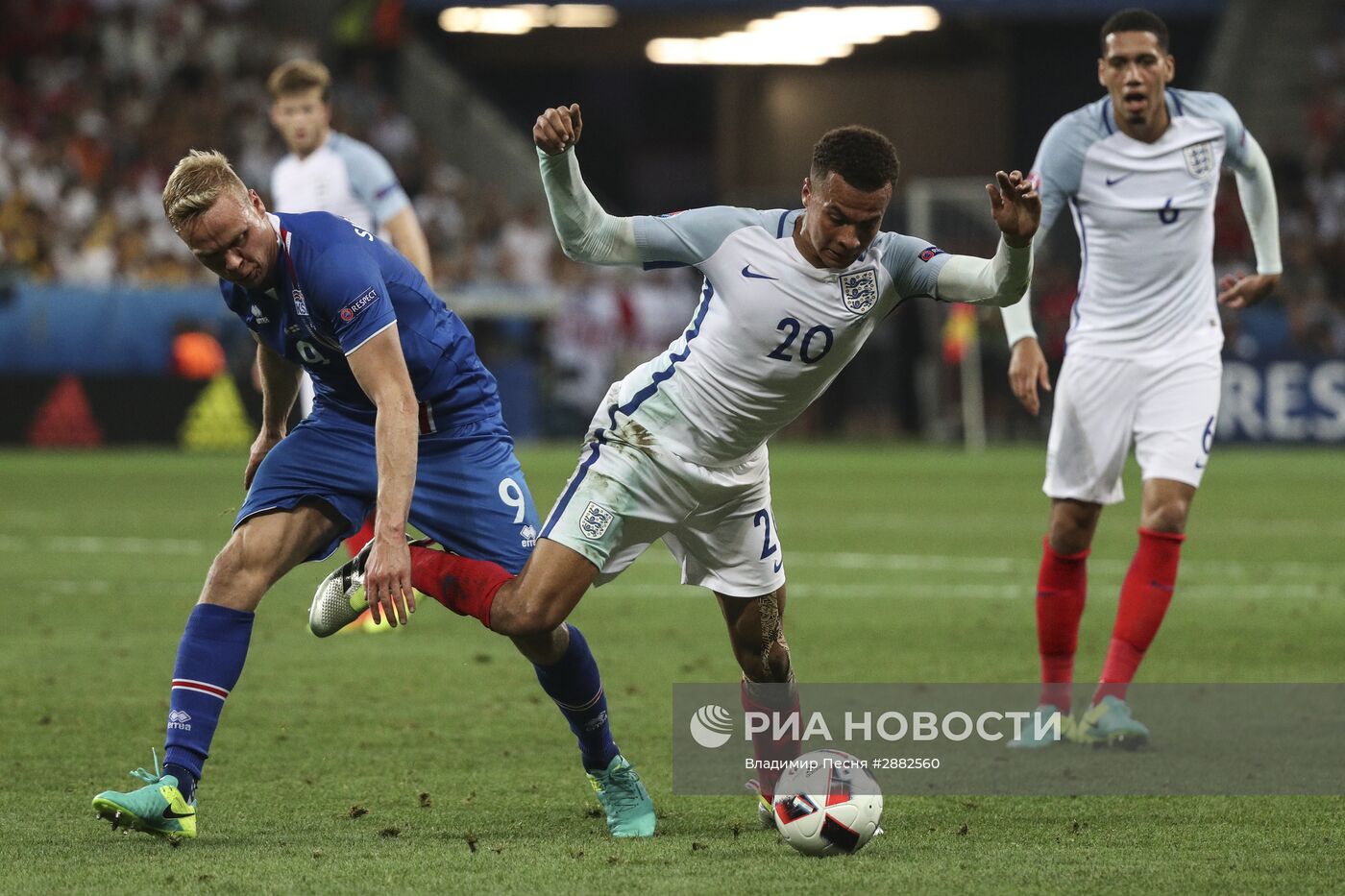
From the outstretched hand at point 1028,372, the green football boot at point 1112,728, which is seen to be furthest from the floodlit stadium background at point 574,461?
the outstretched hand at point 1028,372

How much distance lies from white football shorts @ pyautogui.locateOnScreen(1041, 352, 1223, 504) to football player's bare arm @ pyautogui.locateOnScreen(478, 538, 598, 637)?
2278 mm

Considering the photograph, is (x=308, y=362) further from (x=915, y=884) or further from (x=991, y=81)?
(x=991, y=81)

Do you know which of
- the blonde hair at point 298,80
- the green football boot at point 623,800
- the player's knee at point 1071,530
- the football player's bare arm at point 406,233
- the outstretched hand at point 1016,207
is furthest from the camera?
the blonde hair at point 298,80

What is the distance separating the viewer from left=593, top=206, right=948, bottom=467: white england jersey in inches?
204

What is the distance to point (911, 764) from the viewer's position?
20.0ft

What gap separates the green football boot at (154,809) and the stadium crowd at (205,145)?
19.2 metres

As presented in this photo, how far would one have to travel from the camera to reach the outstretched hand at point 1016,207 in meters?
4.93

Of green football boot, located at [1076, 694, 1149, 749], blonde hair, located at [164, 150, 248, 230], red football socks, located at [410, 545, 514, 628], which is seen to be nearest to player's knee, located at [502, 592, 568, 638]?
red football socks, located at [410, 545, 514, 628]

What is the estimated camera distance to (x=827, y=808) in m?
4.82

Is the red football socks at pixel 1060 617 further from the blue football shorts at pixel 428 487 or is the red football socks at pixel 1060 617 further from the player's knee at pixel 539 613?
the player's knee at pixel 539 613

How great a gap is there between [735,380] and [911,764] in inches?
60.9

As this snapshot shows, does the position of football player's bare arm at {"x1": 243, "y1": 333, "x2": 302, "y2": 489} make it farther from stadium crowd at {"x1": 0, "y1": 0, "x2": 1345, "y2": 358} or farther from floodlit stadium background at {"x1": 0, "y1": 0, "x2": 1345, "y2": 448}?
stadium crowd at {"x1": 0, "y1": 0, "x2": 1345, "y2": 358}

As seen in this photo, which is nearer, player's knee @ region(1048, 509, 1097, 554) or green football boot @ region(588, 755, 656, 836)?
green football boot @ region(588, 755, 656, 836)

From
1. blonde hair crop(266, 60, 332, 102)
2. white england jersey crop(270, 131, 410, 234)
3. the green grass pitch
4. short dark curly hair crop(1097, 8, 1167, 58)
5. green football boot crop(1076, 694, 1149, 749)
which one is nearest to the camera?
the green grass pitch
